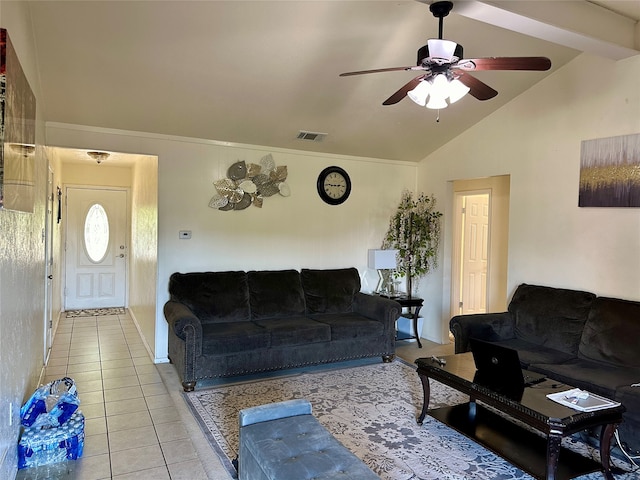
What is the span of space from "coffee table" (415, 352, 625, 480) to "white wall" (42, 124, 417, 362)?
2471 mm

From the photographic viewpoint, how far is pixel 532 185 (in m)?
4.29

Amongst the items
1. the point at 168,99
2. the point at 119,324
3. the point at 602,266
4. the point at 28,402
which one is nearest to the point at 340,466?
the point at 28,402

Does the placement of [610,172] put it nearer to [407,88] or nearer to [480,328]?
[480,328]

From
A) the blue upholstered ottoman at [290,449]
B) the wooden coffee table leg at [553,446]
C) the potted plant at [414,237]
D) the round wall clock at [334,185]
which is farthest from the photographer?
the potted plant at [414,237]

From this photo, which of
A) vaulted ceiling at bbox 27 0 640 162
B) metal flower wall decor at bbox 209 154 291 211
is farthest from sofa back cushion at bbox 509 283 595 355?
metal flower wall decor at bbox 209 154 291 211

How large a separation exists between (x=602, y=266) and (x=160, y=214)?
13.5 ft

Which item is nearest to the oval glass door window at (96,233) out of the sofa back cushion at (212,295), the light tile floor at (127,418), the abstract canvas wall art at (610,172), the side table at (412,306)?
the light tile floor at (127,418)

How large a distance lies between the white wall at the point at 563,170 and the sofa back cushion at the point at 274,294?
89.2 inches

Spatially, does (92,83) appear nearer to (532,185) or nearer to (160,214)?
(160,214)

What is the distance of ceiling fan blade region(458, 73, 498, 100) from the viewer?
8.73 feet

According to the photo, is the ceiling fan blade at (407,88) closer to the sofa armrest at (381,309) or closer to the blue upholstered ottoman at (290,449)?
the blue upholstered ottoman at (290,449)

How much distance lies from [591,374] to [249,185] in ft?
11.8

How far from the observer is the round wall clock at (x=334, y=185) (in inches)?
209

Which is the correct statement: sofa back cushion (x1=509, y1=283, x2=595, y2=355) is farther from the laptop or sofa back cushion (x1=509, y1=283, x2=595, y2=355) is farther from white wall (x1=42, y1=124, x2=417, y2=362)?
white wall (x1=42, y1=124, x2=417, y2=362)
